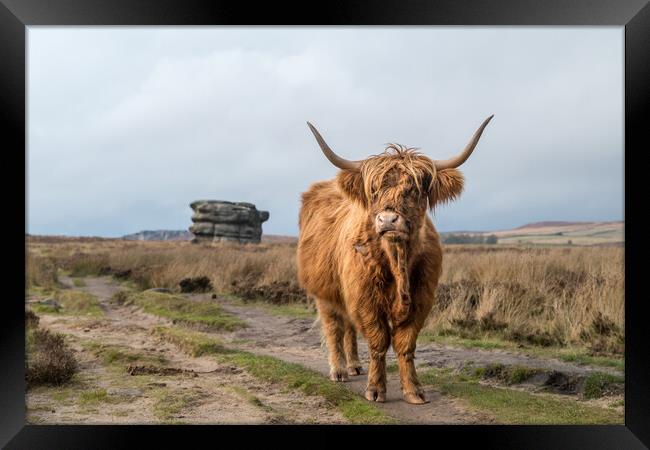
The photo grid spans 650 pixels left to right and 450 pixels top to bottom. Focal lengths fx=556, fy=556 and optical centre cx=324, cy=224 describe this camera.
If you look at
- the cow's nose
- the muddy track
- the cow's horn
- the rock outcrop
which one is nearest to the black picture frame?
the muddy track

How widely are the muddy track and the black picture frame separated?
0.39 meters

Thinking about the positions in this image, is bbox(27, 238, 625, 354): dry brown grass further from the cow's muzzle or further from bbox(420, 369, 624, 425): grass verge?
the cow's muzzle

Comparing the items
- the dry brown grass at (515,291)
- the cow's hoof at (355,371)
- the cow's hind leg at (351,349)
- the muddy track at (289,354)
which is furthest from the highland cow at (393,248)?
the dry brown grass at (515,291)

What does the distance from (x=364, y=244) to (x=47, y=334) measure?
508cm

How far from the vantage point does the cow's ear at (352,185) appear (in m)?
4.85

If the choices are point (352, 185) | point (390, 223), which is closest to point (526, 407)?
point (390, 223)

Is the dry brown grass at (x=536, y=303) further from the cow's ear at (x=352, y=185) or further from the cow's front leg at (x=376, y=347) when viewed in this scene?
the cow's ear at (x=352, y=185)

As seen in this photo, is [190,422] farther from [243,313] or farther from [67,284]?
[67,284]

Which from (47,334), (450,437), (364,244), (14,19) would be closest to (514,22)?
(364,244)

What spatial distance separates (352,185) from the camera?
16.1 ft

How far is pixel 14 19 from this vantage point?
465cm

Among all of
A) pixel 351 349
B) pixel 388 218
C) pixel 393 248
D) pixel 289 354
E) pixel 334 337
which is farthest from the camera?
pixel 289 354

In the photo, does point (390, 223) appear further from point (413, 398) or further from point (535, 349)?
point (535, 349)

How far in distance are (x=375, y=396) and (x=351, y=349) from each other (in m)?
1.17
